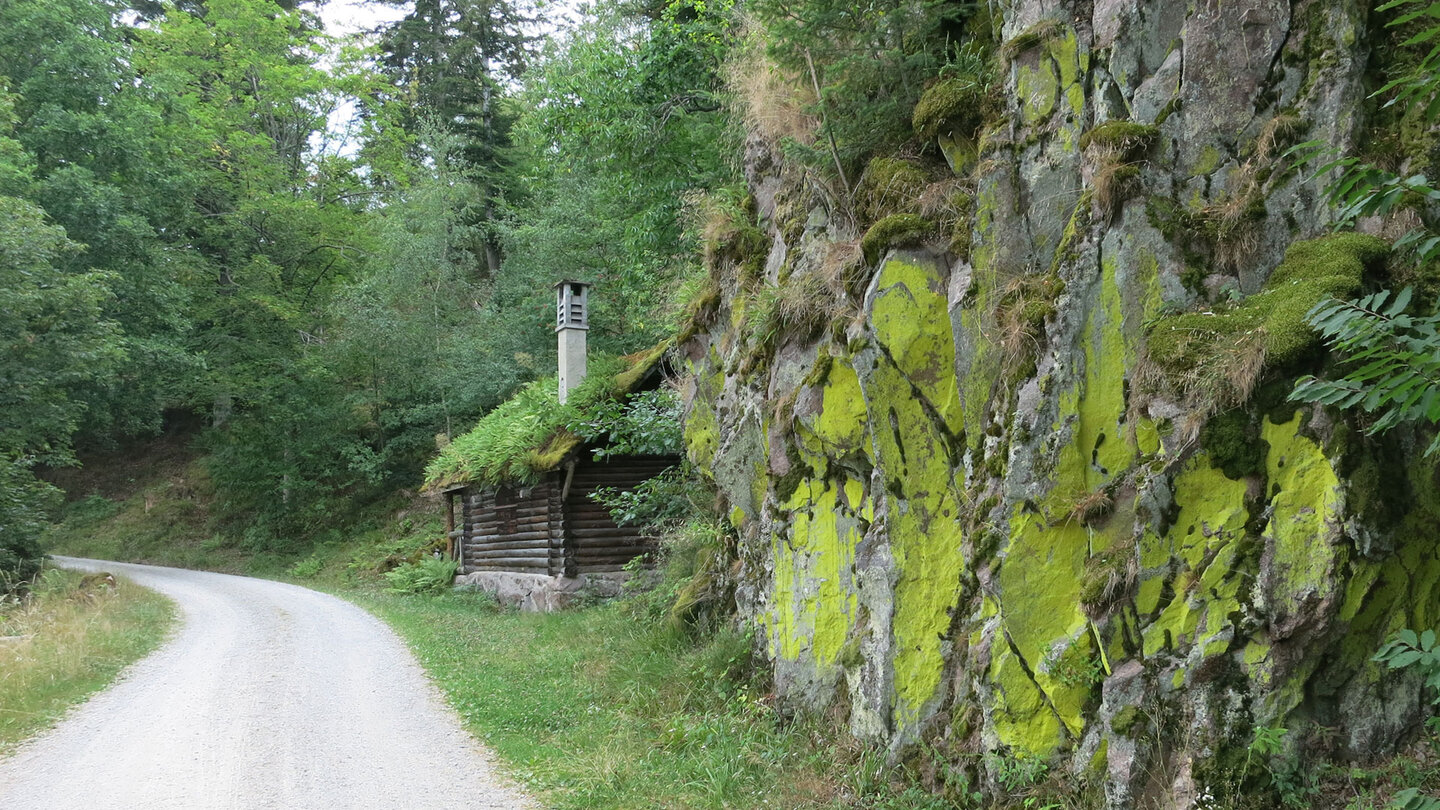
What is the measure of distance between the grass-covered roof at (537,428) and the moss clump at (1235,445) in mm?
10404

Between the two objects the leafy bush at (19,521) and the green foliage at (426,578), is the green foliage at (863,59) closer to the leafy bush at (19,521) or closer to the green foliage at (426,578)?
the green foliage at (426,578)

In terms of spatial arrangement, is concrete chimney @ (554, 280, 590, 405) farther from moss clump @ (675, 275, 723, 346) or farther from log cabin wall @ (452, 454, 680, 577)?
moss clump @ (675, 275, 723, 346)

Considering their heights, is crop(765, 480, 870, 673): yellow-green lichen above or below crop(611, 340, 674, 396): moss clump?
below

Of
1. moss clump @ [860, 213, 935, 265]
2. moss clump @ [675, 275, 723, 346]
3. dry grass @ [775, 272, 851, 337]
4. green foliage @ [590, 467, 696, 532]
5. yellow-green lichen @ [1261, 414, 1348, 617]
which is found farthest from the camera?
green foliage @ [590, 467, 696, 532]

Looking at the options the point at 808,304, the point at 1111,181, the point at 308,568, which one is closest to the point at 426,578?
the point at 308,568

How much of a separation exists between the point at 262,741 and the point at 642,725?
344 cm

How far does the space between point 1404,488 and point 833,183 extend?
487 cm

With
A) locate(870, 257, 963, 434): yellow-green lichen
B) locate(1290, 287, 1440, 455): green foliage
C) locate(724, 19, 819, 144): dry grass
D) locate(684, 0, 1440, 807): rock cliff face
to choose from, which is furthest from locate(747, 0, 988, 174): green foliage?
locate(1290, 287, 1440, 455): green foliage

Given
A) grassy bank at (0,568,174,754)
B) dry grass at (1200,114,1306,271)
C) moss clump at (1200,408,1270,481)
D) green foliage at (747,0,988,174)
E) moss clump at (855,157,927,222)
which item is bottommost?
grassy bank at (0,568,174,754)

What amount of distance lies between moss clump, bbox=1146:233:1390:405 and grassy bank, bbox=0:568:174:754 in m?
9.96

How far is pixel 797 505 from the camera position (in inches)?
305

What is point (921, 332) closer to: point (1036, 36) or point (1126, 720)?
point (1036, 36)

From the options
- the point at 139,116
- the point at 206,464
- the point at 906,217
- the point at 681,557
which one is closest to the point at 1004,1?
the point at 906,217

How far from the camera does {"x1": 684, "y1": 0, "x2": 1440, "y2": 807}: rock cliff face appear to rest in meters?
4.16
